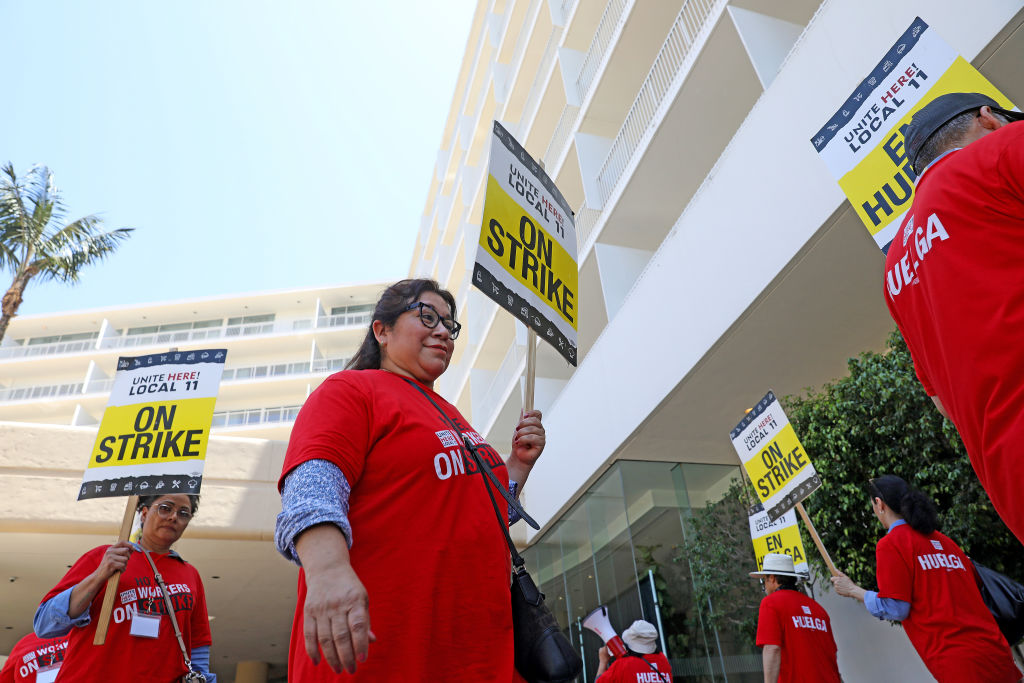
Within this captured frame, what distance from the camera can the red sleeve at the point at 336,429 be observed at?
167 cm

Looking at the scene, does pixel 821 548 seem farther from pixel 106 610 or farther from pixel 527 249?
pixel 106 610

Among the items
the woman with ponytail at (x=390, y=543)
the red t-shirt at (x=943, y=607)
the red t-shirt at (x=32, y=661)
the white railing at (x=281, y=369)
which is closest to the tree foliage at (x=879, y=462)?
the red t-shirt at (x=943, y=607)

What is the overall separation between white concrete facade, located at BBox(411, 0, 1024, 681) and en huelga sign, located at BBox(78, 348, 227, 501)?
5297 millimetres

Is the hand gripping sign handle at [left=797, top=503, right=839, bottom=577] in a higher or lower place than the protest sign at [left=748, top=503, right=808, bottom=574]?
lower

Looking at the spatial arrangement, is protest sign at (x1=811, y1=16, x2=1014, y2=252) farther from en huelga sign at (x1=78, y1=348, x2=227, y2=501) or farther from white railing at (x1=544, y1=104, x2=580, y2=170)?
white railing at (x1=544, y1=104, x2=580, y2=170)

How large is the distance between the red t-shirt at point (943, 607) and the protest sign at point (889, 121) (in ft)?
5.71

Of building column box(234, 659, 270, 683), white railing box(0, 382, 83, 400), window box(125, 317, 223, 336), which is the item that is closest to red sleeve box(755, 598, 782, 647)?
building column box(234, 659, 270, 683)

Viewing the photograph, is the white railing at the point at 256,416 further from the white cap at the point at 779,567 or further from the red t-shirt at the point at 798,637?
the red t-shirt at the point at 798,637

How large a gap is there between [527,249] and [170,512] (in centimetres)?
276

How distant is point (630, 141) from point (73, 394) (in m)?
37.8

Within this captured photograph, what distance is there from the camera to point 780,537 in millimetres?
6469

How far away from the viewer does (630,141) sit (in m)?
12.5

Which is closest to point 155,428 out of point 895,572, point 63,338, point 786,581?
point 895,572

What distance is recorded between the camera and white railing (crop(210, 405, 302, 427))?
39094 millimetres
